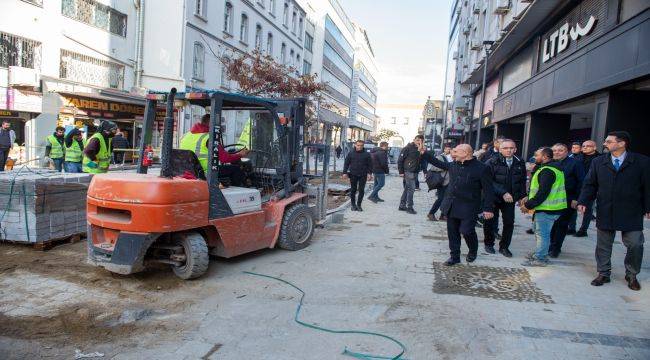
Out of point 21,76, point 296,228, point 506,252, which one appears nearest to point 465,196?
point 506,252

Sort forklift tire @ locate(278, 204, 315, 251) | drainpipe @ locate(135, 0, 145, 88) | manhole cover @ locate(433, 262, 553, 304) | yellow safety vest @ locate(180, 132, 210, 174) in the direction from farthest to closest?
drainpipe @ locate(135, 0, 145, 88) < forklift tire @ locate(278, 204, 315, 251) < yellow safety vest @ locate(180, 132, 210, 174) < manhole cover @ locate(433, 262, 553, 304)

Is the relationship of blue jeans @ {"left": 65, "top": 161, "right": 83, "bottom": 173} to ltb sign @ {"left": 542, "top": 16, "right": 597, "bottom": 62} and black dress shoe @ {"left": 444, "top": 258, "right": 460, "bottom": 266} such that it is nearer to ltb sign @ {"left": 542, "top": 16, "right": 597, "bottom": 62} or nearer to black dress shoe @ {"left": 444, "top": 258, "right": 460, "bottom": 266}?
black dress shoe @ {"left": 444, "top": 258, "right": 460, "bottom": 266}

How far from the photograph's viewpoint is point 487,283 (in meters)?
5.85

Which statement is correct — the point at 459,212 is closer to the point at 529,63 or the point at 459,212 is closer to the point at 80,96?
the point at 529,63

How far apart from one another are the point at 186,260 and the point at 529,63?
17073 mm

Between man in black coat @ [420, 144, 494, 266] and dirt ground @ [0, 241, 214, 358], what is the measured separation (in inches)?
132

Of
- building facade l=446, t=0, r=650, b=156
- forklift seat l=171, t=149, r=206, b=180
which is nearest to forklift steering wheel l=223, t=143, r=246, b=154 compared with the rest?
forklift seat l=171, t=149, r=206, b=180

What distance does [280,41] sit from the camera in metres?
36.4

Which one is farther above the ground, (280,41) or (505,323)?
(280,41)

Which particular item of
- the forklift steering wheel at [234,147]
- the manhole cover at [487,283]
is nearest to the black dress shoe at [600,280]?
the manhole cover at [487,283]

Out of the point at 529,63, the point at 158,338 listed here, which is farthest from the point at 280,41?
the point at 158,338

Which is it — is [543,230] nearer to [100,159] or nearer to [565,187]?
[565,187]

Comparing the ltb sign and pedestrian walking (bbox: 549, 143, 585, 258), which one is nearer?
pedestrian walking (bbox: 549, 143, 585, 258)

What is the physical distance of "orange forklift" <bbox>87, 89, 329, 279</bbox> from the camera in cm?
514
